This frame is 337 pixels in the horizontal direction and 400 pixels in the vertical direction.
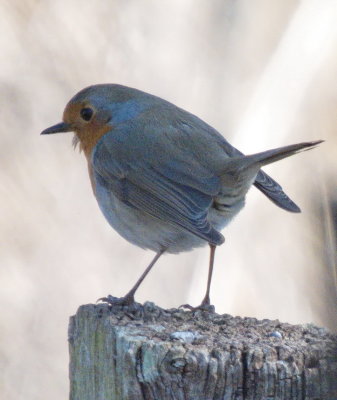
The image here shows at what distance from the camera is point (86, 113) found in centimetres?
471

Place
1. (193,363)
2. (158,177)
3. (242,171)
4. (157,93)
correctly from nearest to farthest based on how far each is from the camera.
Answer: (193,363) < (242,171) < (158,177) < (157,93)

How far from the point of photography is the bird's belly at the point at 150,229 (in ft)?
13.7

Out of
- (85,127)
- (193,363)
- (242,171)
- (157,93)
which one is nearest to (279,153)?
(242,171)

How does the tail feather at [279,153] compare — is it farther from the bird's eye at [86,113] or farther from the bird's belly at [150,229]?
the bird's eye at [86,113]

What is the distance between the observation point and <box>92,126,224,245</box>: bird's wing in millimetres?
3971

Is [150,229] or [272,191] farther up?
[272,191]

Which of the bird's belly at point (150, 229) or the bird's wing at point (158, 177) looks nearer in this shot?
the bird's wing at point (158, 177)

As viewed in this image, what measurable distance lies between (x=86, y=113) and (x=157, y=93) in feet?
4.99

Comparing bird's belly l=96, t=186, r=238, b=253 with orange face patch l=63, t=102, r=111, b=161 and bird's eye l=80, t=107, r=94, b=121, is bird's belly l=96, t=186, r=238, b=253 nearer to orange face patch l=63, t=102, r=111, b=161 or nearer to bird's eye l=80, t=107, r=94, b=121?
orange face patch l=63, t=102, r=111, b=161

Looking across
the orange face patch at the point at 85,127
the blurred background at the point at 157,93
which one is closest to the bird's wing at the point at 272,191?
the orange face patch at the point at 85,127

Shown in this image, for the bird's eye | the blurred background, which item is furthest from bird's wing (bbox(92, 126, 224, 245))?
the blurred background

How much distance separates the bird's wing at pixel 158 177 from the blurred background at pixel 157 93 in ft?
4.19

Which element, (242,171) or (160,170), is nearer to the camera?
(242,171)

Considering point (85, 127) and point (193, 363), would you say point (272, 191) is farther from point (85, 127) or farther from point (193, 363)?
point (193, 363)
